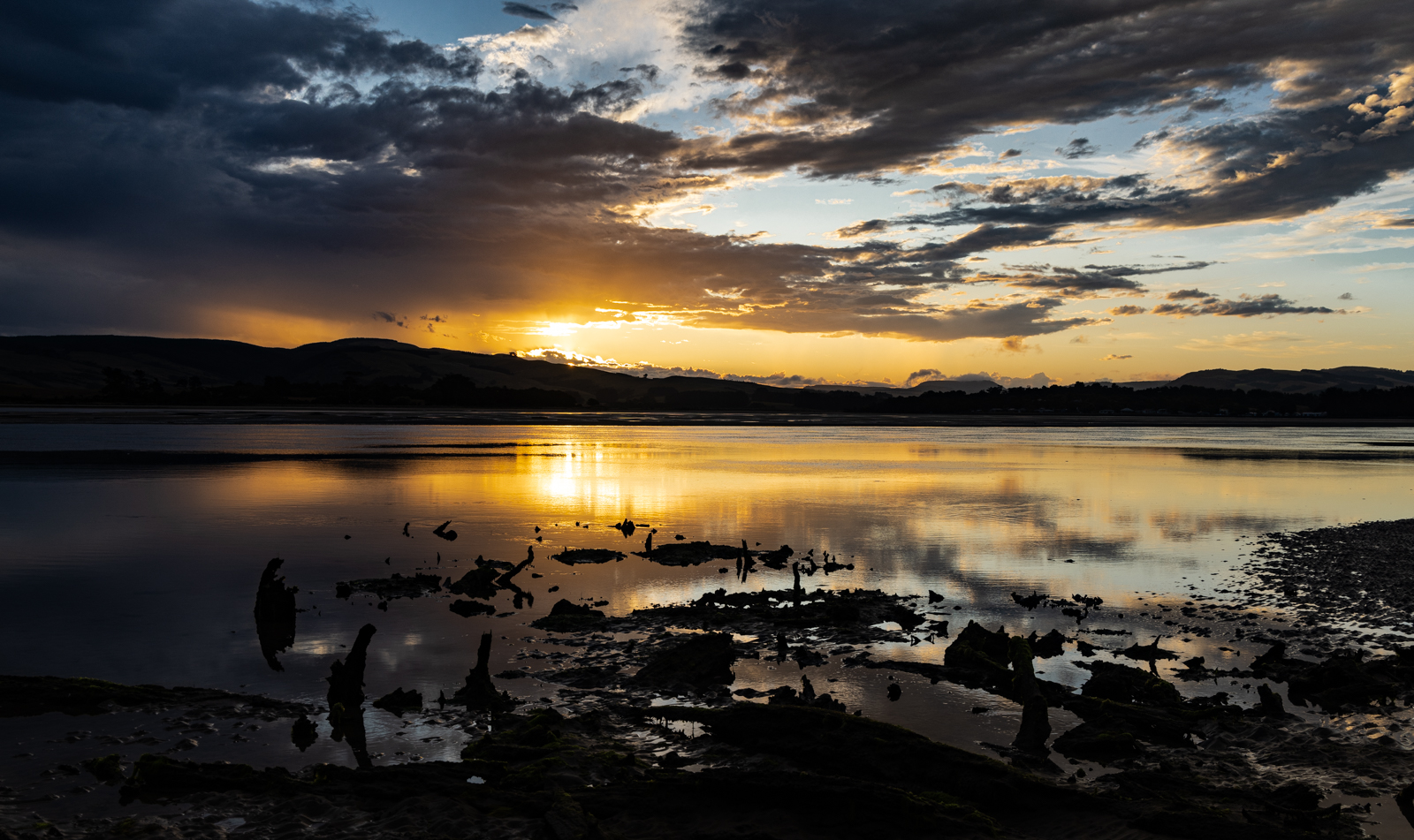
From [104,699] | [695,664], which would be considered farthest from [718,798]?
[104,699]

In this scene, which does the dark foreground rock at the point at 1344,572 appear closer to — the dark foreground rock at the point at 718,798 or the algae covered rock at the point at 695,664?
the dark foreground rock at the point at 718,798

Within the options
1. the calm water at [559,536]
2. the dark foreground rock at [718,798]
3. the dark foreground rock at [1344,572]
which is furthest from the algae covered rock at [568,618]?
the dark foreground rock at [1344,572]

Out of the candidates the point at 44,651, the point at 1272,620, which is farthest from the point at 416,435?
the point at 1272,620

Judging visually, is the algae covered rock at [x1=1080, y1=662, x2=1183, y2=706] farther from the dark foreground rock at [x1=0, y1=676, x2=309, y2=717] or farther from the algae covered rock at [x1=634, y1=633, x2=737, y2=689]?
the dark foreground rock at [x1=0, y1=676, x2=309, y2=717]

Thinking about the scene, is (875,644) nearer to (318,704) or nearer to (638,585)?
(638,585)

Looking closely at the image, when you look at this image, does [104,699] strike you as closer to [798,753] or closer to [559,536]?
[798,753]

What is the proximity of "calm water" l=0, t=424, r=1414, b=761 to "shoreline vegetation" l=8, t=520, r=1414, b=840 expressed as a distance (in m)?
0.79

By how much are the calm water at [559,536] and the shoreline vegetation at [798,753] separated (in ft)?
2.60

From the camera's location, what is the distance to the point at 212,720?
11.5 m

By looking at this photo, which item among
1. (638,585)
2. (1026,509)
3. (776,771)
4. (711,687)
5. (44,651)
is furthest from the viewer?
(1026,509)

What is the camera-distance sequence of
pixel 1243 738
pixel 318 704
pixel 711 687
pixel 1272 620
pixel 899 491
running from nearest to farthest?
pixel 1243 738 < pixel 318 704 < pixel 711 687 < pixel 1272 620 < pixel 899 491

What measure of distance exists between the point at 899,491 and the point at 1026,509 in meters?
7.58

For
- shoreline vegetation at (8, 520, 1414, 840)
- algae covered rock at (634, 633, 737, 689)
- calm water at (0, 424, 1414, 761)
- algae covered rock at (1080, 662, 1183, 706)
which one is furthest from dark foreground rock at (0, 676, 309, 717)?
algae covered rock at (1080, 662, 1183, 706)

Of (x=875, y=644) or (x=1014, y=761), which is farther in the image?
(x=875, y=644)
